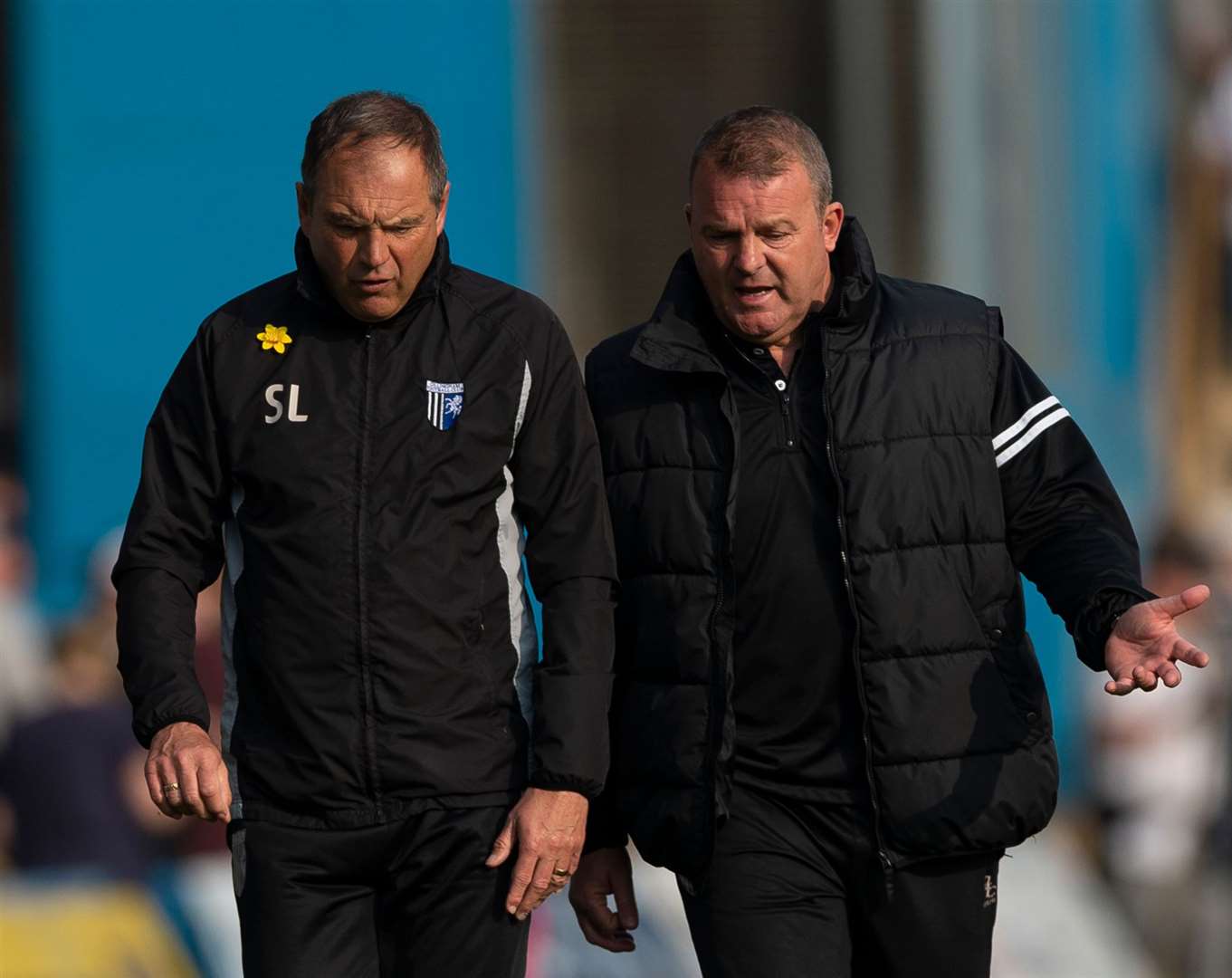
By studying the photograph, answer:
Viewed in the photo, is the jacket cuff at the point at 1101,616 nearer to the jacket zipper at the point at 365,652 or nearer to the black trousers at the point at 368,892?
the black trousers at the point at 368,892

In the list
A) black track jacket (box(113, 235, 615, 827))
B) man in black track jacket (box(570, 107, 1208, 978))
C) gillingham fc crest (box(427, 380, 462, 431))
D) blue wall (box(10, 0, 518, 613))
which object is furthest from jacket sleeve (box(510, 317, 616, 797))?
blue wall (box(10, 0, 518, 613))

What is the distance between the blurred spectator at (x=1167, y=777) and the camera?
31.2 ft

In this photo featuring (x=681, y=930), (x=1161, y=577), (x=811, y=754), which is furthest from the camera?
(x=1161, y=577)

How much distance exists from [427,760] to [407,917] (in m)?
0.30

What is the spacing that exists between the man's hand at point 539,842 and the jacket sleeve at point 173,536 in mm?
567

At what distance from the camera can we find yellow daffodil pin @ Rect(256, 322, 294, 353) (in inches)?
153

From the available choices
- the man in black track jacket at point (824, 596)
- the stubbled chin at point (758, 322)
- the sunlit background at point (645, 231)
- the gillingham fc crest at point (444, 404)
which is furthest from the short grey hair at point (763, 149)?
the sunlit background at point (645, 231)

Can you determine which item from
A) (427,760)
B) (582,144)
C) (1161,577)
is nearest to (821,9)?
(582,144)

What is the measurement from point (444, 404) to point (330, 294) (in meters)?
0.28

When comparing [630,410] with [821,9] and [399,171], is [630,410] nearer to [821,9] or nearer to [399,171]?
[399,171]

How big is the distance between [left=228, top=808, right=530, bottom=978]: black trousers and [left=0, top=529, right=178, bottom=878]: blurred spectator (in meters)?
4.67

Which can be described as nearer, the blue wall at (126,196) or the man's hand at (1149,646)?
the man's hand at (1149,646)

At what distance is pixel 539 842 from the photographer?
3.73 m

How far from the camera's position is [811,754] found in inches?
160
